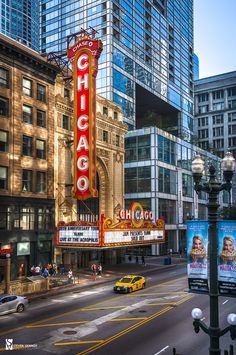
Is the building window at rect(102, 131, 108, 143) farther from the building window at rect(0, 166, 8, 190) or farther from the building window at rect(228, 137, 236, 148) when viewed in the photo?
the building window at rect(228, 137, 236, 148)

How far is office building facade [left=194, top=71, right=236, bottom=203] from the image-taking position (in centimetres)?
12738

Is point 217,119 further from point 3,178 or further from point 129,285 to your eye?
point 129,285

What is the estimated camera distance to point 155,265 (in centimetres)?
5612

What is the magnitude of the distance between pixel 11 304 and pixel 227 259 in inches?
733

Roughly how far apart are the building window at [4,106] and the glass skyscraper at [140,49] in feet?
131

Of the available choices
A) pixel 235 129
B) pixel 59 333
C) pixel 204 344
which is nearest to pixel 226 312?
pixel 204 344

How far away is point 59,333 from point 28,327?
232 centimetres

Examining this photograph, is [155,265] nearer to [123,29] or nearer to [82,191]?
[82,191]

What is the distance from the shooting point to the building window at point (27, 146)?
42.3m

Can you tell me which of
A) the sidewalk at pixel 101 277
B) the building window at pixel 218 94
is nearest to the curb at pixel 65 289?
the sidewalk at pixel 101 277

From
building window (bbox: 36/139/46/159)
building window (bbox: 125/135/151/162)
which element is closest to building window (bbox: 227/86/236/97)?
building window (bbox: 125/135/151/162)

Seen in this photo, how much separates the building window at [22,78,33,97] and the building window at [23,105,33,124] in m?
1.48

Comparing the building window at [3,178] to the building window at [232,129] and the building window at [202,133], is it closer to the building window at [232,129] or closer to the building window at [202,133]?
the building window at [232,129]

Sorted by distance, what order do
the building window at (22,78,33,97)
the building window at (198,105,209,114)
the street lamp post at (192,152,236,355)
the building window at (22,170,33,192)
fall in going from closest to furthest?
the street lamp post at (192,152,236,355) < the building window at (22,170,33,192) < the building window at (22,78,33,97) < the building window at (198,105,209,114)
